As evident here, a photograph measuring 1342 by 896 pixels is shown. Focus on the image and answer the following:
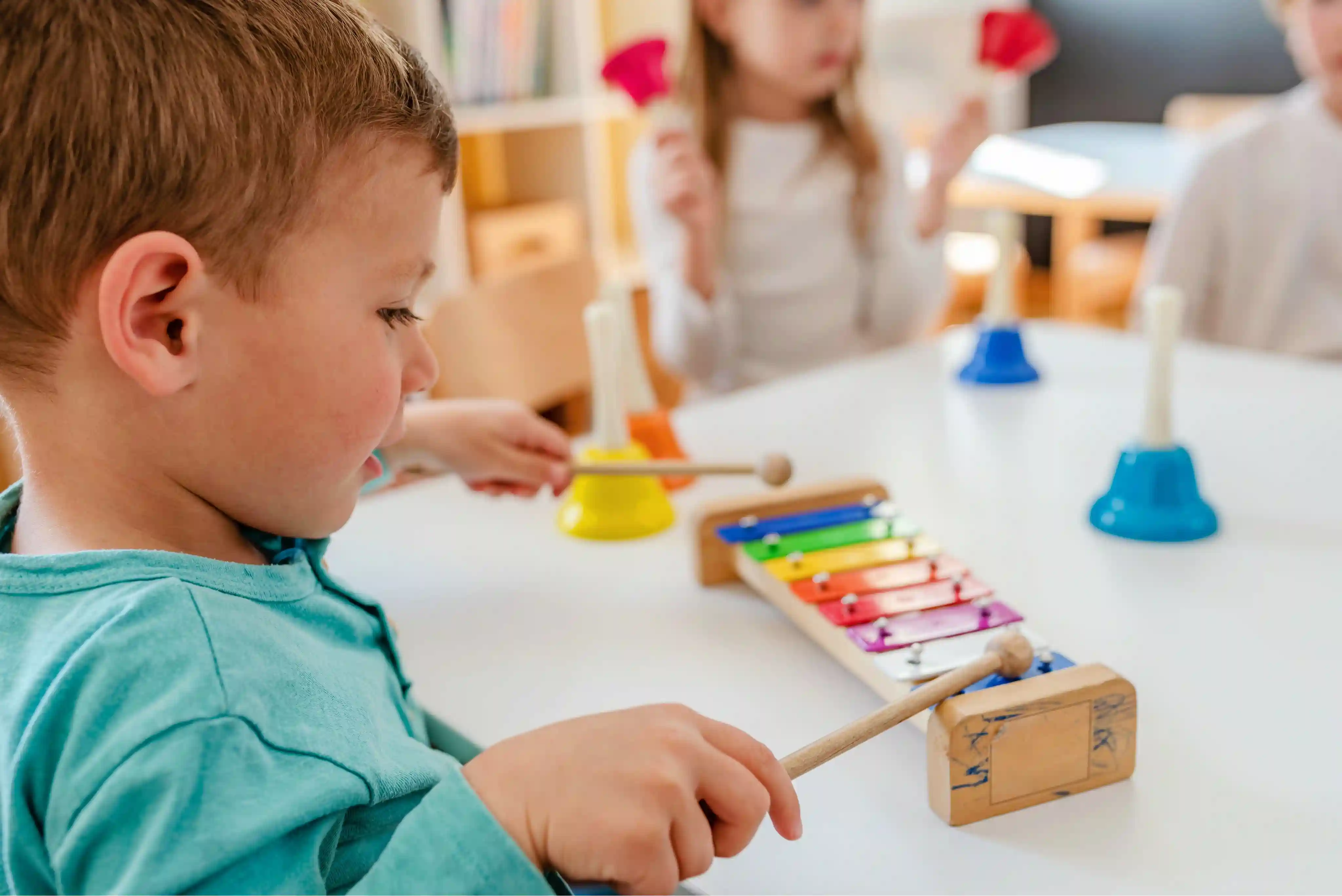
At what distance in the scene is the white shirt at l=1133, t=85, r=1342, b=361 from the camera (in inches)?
63.8

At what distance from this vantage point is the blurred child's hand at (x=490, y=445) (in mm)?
889

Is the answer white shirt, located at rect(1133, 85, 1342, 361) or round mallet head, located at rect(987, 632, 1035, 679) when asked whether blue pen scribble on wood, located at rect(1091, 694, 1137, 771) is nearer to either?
round mallet head, located at rect(987, 632, 1035, 679)

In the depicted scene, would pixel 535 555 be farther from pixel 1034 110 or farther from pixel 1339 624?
pixel 1034 110

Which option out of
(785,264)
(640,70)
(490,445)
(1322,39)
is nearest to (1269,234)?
(1322,39)

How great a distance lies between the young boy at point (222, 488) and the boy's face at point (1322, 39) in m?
1.45

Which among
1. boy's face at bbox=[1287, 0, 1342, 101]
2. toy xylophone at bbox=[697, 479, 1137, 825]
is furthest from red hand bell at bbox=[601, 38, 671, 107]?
boy's face at bbox=[1287, 0, 1342, 101]

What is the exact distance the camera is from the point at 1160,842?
517 millimetres

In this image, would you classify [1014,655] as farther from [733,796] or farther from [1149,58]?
[1149,58]

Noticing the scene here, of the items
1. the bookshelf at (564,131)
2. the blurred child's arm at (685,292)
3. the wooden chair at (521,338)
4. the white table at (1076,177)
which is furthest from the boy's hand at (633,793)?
the white table at (1076,177)

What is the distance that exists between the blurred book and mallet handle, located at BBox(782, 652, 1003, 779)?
6.95ft

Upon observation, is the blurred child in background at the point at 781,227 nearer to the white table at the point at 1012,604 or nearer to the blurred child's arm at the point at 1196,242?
the blurred child's arm at the point at 1196,242

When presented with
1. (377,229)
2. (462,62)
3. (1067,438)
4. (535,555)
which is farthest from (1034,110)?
(377,229)

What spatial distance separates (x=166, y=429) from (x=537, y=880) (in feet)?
0.80

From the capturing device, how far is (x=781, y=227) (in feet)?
5.50
